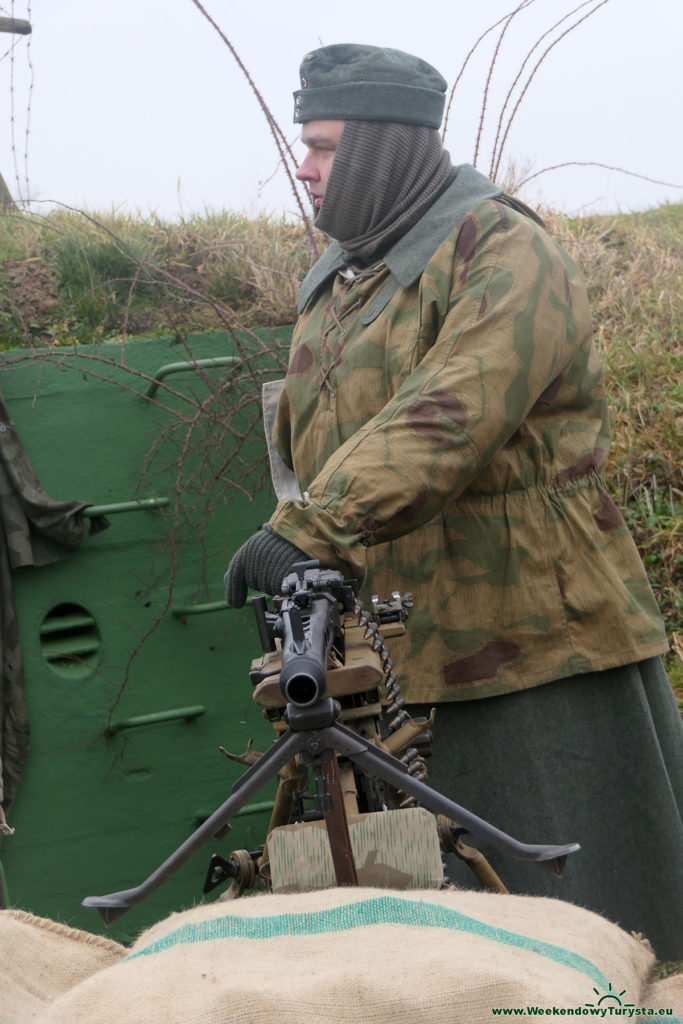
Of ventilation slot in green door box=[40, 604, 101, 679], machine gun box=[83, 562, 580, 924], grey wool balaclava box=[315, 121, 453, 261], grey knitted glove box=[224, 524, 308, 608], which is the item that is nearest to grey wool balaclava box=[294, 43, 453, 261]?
grey wool balaclava box=[315, 121, 453, 261]

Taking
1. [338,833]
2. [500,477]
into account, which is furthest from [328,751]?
[500,477]

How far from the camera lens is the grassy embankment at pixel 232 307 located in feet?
16.2

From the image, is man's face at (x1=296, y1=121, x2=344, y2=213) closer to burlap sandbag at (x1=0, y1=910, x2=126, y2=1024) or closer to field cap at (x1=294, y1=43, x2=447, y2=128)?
field cap at (x1=294, y1=43, x2=447, y2=128)

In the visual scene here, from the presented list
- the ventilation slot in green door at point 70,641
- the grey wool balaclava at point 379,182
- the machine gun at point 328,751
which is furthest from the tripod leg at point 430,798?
the ventilation slot in green door at point 70,641

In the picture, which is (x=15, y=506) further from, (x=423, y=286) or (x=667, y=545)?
(x=667, y=545)

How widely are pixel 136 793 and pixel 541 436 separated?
2.87 metres

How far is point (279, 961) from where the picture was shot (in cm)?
106

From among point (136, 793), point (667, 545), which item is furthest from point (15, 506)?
point (667, 545)

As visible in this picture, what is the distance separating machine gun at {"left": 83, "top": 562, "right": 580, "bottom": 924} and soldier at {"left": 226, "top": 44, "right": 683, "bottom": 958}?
32.2 inches

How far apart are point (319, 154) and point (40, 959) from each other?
191cm

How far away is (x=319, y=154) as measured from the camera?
256 cm

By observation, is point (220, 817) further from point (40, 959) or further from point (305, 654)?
point (40, 959)

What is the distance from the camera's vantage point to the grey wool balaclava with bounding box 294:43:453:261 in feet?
8.14

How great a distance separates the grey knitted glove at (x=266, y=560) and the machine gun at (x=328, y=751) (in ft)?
0.52
